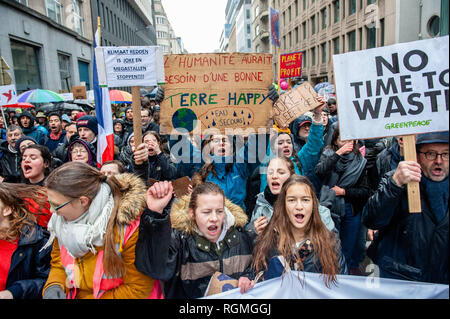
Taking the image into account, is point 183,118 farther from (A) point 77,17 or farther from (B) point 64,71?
(A) point 77,17

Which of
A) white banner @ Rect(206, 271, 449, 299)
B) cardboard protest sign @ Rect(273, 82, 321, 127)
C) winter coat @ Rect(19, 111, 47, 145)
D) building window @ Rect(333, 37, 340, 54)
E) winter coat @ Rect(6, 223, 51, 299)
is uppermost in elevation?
building window @ Rect(333, 37, 340, 54)

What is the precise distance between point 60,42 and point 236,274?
20.8 meters

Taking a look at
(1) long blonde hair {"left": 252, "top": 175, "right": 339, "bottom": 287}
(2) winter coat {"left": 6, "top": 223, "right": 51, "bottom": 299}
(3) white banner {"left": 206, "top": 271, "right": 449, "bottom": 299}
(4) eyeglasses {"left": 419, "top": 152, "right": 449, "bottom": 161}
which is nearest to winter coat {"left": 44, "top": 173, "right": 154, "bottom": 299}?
(2) winter coat {"left": 6, "top": 223, "right": 51, "bottom": 299}

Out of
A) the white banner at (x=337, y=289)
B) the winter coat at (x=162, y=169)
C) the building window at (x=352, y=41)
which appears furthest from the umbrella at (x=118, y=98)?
the building window at (x=352, y=41)

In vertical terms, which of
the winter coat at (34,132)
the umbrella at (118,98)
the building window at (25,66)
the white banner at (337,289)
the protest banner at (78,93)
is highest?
the building window at (25,66)

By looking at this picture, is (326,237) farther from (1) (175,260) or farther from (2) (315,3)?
(2) (315,3)

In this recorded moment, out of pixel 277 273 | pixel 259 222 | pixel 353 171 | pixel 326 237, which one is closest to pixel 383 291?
pixel 326 237

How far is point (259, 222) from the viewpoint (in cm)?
222

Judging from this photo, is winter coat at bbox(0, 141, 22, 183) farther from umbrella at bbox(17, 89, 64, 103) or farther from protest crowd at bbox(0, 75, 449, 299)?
umbrella at bbox(17, 89, 64, 103)

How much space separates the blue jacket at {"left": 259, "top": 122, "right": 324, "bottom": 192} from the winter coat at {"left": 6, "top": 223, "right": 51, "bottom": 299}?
200 centimetres

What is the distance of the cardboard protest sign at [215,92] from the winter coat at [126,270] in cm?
138

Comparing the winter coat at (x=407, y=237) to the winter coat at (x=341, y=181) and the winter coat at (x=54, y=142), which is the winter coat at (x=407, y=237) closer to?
the winter coat at (x=341, y=181)

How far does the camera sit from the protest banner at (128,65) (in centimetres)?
276

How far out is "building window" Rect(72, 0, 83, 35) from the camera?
21283 mm
